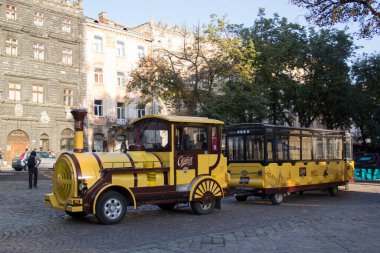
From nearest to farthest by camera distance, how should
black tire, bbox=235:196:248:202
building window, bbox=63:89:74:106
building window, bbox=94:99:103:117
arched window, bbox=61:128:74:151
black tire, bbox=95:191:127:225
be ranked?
1. black tire, bbox=95:191:127:225
2. black tire, bbox=235:196:248:202
3. arched window, bbox=61:128:74:151
4. building window, bbox=63:89:74:106
5. building window, bbox=94:99:103:117

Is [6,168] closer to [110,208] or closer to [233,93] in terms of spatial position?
[233,93]

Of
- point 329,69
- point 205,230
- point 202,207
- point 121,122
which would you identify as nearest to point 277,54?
point 329,69

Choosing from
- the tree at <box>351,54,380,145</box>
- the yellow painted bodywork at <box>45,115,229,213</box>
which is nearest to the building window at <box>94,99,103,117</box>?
the tree at <box>351,54,380,145</box>

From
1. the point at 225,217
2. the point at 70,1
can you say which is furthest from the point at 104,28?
the point at 225,217

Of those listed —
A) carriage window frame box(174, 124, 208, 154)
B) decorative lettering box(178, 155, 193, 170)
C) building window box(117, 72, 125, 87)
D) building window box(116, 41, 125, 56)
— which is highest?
building window box(116, 41, 125, 56)

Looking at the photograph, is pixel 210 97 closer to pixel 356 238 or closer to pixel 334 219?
pixel 334 219

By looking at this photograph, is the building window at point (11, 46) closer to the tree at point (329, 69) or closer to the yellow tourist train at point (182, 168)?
the tree at point (329, 69)

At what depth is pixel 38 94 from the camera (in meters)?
40.6

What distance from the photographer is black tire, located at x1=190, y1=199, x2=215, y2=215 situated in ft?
41.6

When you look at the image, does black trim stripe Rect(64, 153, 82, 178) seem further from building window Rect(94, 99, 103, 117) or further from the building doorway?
building window Rect(94, 99, 103, 117)

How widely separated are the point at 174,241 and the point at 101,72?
1481 inches

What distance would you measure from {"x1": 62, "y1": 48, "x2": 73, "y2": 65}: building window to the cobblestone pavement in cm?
2901

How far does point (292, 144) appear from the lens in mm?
16766

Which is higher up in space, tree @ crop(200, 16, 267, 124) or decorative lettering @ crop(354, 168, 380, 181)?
tree @ crop(200, 16, 267, 124)
